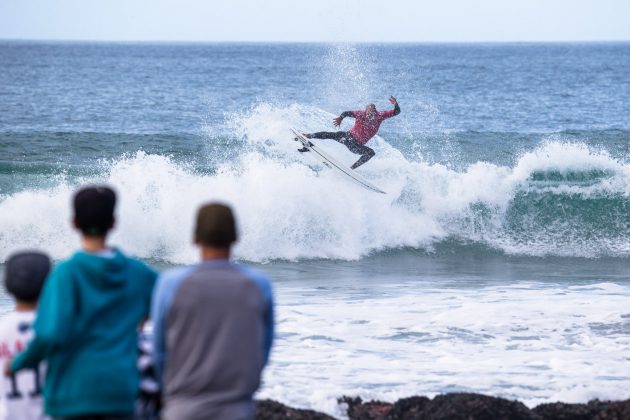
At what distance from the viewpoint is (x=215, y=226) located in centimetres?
305

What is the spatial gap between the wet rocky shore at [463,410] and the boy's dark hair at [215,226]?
2.61 metres

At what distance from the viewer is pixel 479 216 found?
17234 mm

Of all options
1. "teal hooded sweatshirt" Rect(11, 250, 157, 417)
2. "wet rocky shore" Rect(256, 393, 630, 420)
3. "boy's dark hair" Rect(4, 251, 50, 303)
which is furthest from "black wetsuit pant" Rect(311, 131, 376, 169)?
"teal hooded sweatshirt" Rect(11, 250, 157, 417)

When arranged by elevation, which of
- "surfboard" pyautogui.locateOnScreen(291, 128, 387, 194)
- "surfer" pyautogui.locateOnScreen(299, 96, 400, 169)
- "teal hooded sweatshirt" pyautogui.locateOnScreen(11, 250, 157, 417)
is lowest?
"teal hooded sweatshirt" pyautogui.locateOnScreen(11, 250, 157, 417)

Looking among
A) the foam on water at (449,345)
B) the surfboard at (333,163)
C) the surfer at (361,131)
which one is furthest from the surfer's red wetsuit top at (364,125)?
the foam on water at (449,345)

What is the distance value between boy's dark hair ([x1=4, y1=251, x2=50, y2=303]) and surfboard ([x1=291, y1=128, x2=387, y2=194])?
1226 cm

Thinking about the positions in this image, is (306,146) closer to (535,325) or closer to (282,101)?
(535,325)

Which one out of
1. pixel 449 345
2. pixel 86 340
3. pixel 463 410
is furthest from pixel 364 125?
pixel 86 340

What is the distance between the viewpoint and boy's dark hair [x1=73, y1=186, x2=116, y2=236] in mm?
3098

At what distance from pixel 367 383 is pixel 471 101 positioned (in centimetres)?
4281

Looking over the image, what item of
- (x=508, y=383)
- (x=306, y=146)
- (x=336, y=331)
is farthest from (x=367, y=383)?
(x=306, y=146)

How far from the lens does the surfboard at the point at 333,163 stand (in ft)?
50.9

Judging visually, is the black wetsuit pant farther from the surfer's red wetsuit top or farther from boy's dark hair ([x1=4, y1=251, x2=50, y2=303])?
boy's dark hair ([x1=4, y1=251, x2=50, y2=303])

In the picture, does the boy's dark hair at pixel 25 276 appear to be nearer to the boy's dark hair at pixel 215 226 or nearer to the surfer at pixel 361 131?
the boy's dark hair at pixel 215 226
